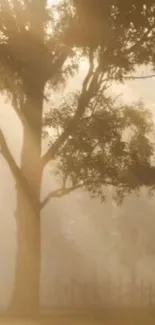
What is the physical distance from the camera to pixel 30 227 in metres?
25.3

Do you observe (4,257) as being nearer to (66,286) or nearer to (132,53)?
(66,286)

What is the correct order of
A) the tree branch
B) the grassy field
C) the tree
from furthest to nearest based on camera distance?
the tree branch → the tree → the grassy field

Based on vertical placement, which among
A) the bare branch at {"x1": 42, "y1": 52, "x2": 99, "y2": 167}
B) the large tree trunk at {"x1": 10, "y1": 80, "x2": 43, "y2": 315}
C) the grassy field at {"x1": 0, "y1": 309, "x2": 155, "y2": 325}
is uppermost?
the bare branch at {"x1": 42, "y1": 52, "x2": 99, "y2": 167}

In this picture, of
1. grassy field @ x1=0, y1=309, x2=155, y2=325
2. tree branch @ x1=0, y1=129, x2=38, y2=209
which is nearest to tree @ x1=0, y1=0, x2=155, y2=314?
tree branch @ x1=0, y1=129, x2=38, y2=209

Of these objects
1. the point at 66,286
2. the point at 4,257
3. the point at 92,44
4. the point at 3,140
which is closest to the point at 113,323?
the point at 3,140

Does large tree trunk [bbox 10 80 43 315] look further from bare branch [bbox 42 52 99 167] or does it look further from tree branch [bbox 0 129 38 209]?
bare branch [bbox 42 52 99 167]

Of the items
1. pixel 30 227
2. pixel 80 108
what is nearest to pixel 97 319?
pixel 30 227

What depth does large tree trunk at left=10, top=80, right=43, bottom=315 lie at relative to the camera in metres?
25.2

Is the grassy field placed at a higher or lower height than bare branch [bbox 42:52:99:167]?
lower

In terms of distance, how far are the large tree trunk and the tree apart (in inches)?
1.3

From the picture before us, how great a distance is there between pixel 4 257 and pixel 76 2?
37.4m

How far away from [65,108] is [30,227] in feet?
13.9

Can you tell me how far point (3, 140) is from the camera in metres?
25.2

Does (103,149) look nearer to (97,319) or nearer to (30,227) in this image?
(30,227)
